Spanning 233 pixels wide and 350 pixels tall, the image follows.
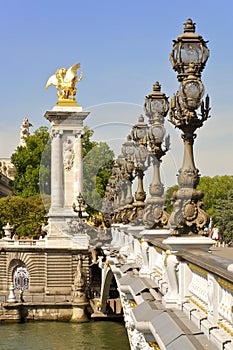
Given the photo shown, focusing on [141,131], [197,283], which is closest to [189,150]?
[197,283]

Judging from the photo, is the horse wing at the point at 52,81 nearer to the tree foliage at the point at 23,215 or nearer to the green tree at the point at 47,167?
the green tree at the point at 47,167

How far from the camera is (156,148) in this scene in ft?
49.7

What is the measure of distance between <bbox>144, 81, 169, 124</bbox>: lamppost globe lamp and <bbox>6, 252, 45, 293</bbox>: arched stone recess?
120 feet

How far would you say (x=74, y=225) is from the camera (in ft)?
173

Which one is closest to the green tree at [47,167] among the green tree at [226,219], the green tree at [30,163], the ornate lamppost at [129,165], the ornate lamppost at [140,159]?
the green tree at [30,163]

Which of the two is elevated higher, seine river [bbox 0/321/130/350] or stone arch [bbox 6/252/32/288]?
stone arch [bbox 6/252/32/288]

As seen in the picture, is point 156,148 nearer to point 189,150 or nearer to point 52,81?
point 189,150

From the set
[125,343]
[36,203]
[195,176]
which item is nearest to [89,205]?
[36,203]

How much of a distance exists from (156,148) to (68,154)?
4026 centimetres

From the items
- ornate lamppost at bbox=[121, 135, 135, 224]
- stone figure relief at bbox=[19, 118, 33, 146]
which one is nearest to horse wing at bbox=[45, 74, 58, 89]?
ornate lamppost at bbox=[121, 135, 135, 224]

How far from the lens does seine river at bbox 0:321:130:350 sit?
3684 centimetres

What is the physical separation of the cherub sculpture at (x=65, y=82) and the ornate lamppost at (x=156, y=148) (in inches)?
1628

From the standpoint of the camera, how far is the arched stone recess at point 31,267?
51.3 meters

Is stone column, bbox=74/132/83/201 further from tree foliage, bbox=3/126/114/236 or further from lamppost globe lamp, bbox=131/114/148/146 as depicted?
lamppost globe lamp, bbox=131/114/148/146
